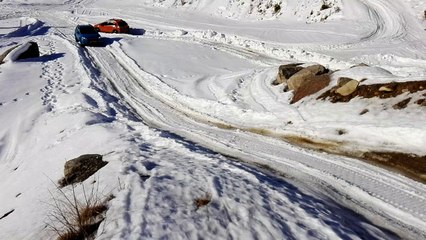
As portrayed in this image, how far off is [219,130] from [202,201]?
5585 millimetres

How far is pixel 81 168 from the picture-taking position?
9102 millimetres

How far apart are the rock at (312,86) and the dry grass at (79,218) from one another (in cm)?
811

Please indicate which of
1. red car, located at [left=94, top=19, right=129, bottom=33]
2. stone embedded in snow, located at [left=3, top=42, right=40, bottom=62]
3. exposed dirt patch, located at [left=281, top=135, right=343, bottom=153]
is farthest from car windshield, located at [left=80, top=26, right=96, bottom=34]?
exposed dirt patch, located at [left=281, top=135, right=343, bottom=153]

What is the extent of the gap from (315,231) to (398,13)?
2425cm

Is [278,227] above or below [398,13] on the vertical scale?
below

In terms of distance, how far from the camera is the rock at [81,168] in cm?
878

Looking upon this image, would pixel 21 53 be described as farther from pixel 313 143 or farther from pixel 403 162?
pixel 403 162

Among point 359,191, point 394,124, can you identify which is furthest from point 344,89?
point 359,191

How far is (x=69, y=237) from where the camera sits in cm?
597

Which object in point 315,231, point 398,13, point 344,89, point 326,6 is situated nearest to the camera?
point 315,231

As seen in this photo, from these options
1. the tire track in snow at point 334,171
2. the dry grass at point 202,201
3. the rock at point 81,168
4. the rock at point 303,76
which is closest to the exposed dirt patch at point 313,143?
the tire track in snow at point 334,171

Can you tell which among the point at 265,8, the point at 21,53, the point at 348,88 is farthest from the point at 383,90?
the point at 265,8

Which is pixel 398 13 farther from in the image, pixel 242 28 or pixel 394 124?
pixel 394 124

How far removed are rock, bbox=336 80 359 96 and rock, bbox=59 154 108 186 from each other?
7482 mm
